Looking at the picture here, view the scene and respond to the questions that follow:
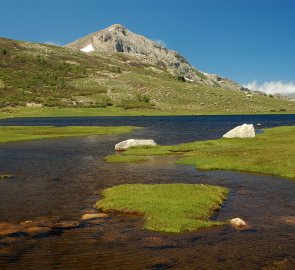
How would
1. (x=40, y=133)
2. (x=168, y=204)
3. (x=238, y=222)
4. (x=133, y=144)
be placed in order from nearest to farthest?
(x=238, y=222) → (x=168, y=204) → (x=133, y=144) → (x=40, y=133)

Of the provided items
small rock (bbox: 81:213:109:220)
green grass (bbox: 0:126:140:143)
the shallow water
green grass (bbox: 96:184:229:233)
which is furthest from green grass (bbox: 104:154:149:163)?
green grass (bbox: 0:126:140:143)

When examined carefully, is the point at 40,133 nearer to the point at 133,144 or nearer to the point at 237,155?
the point at 133,144

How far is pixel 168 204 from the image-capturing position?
34500mm

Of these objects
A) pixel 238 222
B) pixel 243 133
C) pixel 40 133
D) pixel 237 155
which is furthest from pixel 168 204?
pixel 40 133

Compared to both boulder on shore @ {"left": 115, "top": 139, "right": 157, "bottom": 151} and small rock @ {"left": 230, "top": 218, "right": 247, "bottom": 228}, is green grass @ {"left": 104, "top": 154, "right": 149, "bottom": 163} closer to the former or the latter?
boulder on shore @ {"left": 115, "top": 139, "right": 157, "bottom": 151}

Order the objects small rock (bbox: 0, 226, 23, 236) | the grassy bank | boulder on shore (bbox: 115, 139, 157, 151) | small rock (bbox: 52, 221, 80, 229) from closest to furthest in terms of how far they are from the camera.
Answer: small rock (bbox: 0, 226, 23, 236) → small rock (bbox: 52, 221, 80, 229) → the grassy bank → boulder on shore (bbox: 115, 139, 157, 151)

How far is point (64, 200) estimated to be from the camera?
3784 cm

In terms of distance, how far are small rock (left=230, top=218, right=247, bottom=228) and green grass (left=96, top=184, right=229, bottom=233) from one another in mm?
1112

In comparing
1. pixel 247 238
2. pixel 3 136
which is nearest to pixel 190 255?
pixel 247 238

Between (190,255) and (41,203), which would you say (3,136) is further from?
(190,255)

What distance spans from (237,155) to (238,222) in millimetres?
35061

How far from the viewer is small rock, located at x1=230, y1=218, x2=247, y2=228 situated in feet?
97.3

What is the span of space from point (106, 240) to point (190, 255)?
19.3 feet

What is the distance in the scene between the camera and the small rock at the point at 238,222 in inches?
1168
